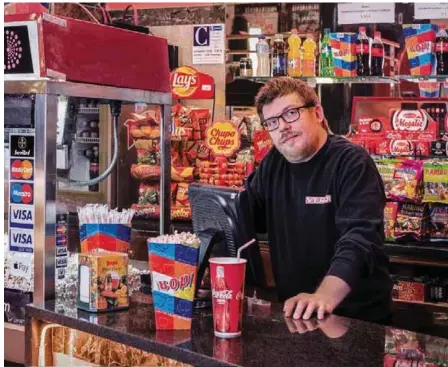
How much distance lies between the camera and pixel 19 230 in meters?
2.51

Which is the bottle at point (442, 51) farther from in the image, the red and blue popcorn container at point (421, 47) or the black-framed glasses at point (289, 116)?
the black-framed glasses at point (289, 116)

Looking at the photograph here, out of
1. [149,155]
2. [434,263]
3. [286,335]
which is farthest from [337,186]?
[149,155]

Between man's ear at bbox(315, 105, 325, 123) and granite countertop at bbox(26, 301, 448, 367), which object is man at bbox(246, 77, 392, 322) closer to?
man's ear at bbox(315, 105, 325, 123)

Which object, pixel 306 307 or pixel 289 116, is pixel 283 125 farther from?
pixel 306 307

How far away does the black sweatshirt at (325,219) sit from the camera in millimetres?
2645

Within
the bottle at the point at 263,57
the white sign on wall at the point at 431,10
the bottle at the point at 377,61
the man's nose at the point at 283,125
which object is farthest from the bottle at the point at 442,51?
the man's nose at the point at 283,125

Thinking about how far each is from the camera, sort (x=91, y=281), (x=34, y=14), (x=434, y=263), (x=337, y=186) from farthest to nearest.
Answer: (x=434, y=263) → (x=337, y=186) → (x=34, y=14) → (x=91, y=281)

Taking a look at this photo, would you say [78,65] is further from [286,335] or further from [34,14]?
[286,335]

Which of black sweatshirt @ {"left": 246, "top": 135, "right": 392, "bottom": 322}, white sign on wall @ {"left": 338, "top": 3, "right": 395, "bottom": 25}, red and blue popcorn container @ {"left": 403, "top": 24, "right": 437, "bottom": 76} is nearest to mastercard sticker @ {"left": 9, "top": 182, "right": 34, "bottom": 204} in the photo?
black sweatshirt @ {"left": 246, "top": 135, "right": 392, "bottom": 322}

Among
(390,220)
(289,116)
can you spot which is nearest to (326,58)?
(390,220)

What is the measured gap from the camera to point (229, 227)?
2.48 metres

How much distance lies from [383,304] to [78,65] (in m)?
1.41

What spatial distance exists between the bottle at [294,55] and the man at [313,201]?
5.17 ft

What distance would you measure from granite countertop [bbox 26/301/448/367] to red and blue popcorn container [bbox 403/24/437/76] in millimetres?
2398
